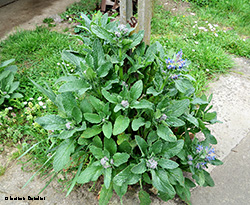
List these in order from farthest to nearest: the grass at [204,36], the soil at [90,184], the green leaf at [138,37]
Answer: the grass at [204,36], the soil at [90,184], the green leaf at [138,37]

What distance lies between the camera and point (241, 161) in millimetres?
2043

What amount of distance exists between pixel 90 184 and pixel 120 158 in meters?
0.56

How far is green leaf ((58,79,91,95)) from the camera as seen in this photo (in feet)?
4.72

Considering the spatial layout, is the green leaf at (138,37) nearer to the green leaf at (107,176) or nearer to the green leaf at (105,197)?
the green leaf at (107,176)

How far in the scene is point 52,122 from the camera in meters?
1.53

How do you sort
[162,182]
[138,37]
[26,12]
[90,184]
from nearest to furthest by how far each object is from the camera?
[162,182], [138,37], [90,184], [26,12]

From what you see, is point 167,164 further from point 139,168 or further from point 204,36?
point 204,36

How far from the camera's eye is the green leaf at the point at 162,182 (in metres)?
1.36

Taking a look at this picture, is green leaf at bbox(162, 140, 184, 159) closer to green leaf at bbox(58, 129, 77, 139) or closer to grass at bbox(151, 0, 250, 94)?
green leaf at bbox(58, 129, 77, 139)

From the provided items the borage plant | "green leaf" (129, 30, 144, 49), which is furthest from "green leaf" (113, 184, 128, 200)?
"green leaf" (129, 30, 144, 49)

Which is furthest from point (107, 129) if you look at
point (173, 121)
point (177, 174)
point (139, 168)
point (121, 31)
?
point (121, 31)

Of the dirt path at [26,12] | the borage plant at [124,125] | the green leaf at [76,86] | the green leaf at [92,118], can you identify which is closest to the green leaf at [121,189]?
the borage plant at [124,125]

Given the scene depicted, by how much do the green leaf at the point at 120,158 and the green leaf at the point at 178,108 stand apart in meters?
0.40

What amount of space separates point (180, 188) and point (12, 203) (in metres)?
1.32
